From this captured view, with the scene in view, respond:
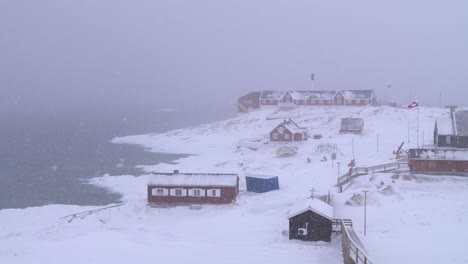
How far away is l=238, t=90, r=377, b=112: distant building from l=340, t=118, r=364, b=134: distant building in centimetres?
2621

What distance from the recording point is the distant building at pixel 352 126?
7144cm

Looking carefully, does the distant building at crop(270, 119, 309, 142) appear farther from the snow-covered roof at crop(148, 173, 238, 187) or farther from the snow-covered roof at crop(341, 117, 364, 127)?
the snow-covered roof at crop(148, 173, 238, 187)

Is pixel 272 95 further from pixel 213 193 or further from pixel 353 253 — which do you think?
pixel 353 253

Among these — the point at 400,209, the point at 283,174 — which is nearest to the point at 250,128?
the point at 283,174

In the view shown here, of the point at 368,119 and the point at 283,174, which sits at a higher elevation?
the point at 368,119

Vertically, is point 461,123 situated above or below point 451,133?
above

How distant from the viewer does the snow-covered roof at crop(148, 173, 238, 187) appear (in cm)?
4328

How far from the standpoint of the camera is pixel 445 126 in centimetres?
5409

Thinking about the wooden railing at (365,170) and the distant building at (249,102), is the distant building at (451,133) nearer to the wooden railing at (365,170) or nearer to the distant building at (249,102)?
the wooden railing at (365,170)

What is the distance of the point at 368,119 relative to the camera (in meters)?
78.8

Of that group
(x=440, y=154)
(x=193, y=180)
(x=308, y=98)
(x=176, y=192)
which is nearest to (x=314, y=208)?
(x=193, y=180)

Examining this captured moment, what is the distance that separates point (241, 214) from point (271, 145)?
32.5m

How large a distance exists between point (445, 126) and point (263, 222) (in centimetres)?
2750

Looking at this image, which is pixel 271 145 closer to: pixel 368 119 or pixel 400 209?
pixel 368 119
